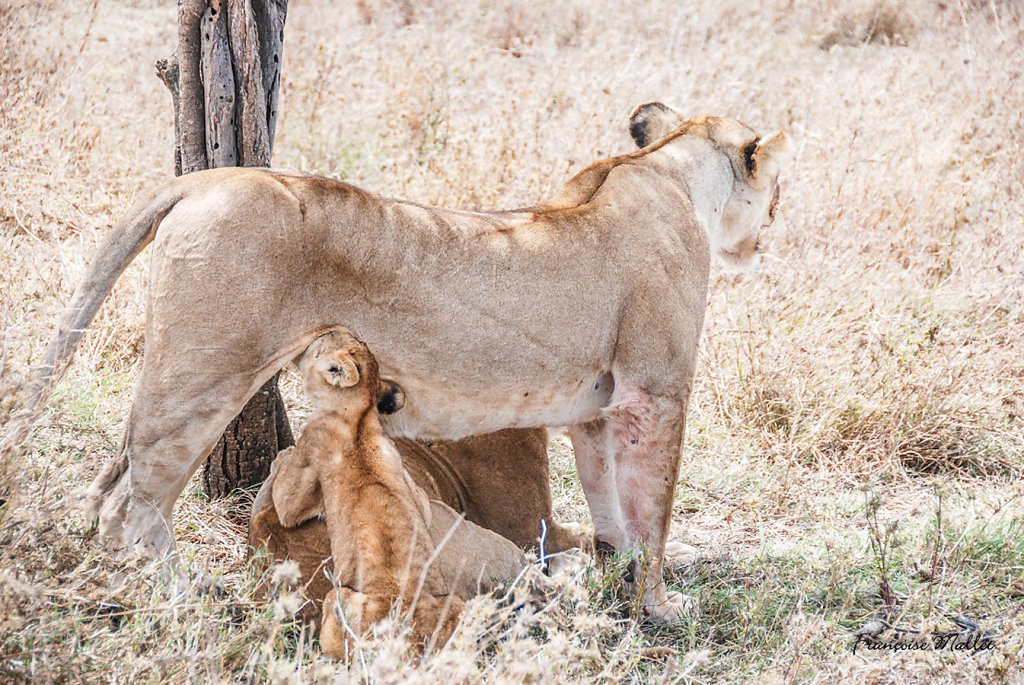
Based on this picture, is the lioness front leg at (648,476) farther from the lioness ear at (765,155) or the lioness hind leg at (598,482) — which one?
the lioness ear at (765,155)

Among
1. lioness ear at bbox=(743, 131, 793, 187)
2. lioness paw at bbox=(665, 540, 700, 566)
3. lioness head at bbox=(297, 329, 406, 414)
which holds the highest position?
lioness ear at bbox=(743, 131, 793, 187)

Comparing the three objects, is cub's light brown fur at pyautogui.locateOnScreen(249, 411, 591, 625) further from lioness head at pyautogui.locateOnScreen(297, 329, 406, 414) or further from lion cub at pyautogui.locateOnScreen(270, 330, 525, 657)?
lioness head at pyautogui.locateOnScreen(297, 329, 406, 414)

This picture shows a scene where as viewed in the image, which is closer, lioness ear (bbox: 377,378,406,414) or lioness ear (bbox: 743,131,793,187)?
lioness ear (bbox: 377,378,406,414)

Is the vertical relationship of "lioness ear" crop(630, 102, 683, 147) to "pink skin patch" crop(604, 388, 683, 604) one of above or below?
above

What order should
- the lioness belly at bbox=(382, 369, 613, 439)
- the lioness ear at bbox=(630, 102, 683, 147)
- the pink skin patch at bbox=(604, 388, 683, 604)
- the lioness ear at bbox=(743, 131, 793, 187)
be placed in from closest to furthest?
1. the lioness belly at bbox=(382, 369, 613, 439)
2. the pink skin patch at bbox=(604, 388, 683, 604)
3. the lioness ear at bbox=(743, 131, 793, 187)
4. the lioness ear at bbox=(630, 102, 683, 147)

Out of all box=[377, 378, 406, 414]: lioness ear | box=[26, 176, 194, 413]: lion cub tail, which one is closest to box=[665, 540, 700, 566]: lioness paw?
box=[377, 378, 406, 414]: lioness ear

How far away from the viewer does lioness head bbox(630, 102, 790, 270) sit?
483cm

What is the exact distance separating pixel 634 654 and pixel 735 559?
4.35 ft

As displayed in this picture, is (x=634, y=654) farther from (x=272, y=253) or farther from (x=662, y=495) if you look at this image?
(x=272, y=253)

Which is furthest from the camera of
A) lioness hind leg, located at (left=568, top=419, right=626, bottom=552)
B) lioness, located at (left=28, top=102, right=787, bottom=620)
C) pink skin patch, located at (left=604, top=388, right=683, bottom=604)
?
lioness hind leg, located at (left=568, top=419, right=626, bottom=552)

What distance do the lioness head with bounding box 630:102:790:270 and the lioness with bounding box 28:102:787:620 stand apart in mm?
14

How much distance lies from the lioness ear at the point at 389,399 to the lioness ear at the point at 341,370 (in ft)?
0.45

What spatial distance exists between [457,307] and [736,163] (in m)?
1.72

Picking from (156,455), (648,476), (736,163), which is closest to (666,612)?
(648,476)
